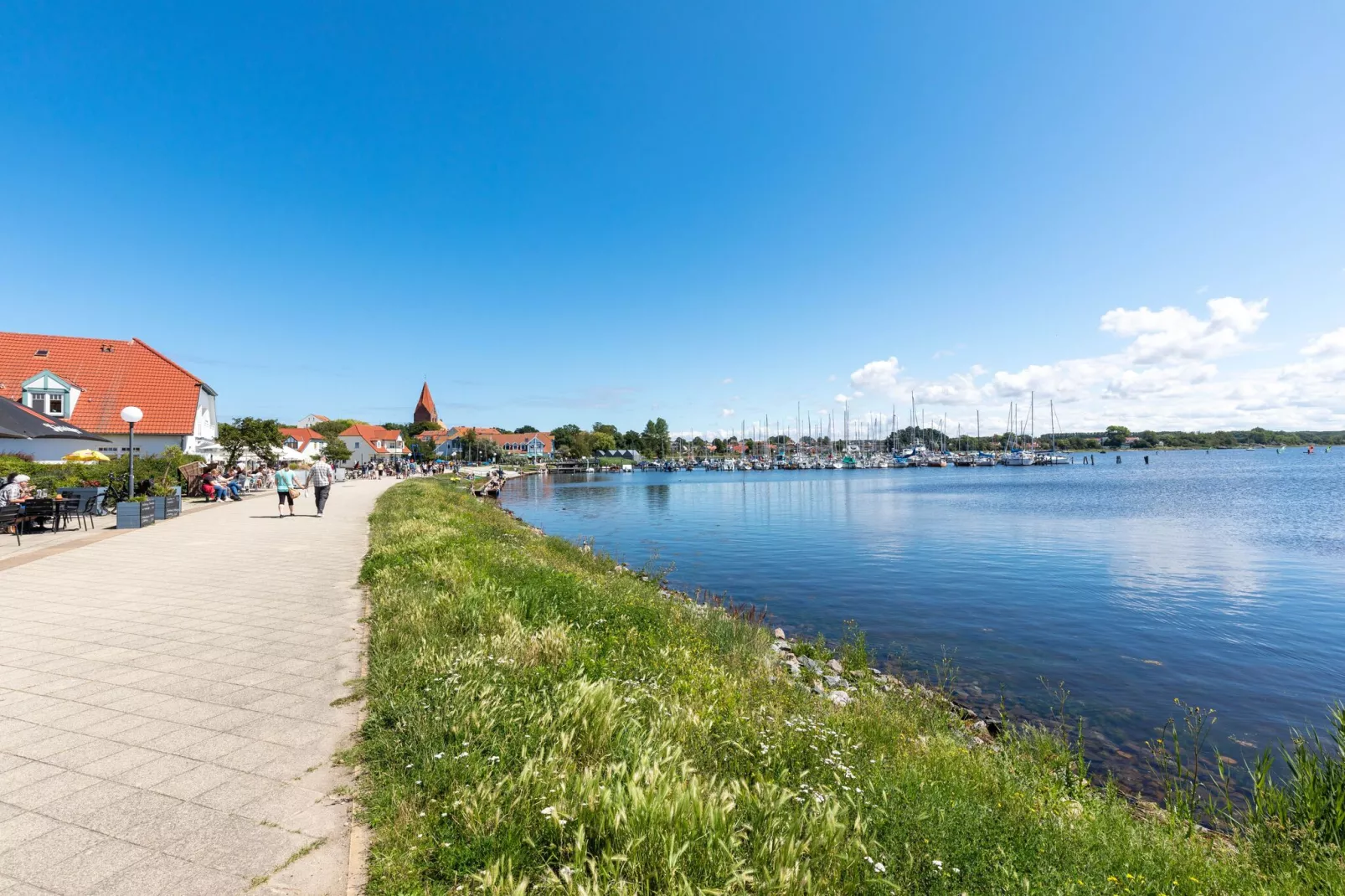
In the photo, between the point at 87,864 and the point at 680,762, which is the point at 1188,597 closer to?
the point at 680,762

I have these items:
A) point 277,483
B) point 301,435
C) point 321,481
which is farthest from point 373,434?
point 277,483

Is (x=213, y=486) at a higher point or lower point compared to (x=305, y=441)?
lower

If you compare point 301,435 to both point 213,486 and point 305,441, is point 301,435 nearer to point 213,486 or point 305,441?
point 305,441

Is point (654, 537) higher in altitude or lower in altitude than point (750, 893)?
lower

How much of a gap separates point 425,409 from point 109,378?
5810 inches

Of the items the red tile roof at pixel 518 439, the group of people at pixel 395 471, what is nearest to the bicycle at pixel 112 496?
the group of people at pixel 395 471

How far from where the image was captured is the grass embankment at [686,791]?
301 cm

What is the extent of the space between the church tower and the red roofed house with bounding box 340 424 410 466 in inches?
1438

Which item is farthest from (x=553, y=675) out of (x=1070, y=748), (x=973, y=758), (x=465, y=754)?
(x=1070, y=748)

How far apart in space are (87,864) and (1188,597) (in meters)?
21.2

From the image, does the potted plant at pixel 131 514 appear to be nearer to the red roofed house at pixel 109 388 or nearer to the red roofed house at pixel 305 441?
the red roofed house at pixel 109 388

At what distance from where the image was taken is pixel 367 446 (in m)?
124

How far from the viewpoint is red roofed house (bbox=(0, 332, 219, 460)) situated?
32406 millimetres

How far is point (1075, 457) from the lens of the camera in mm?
167250
